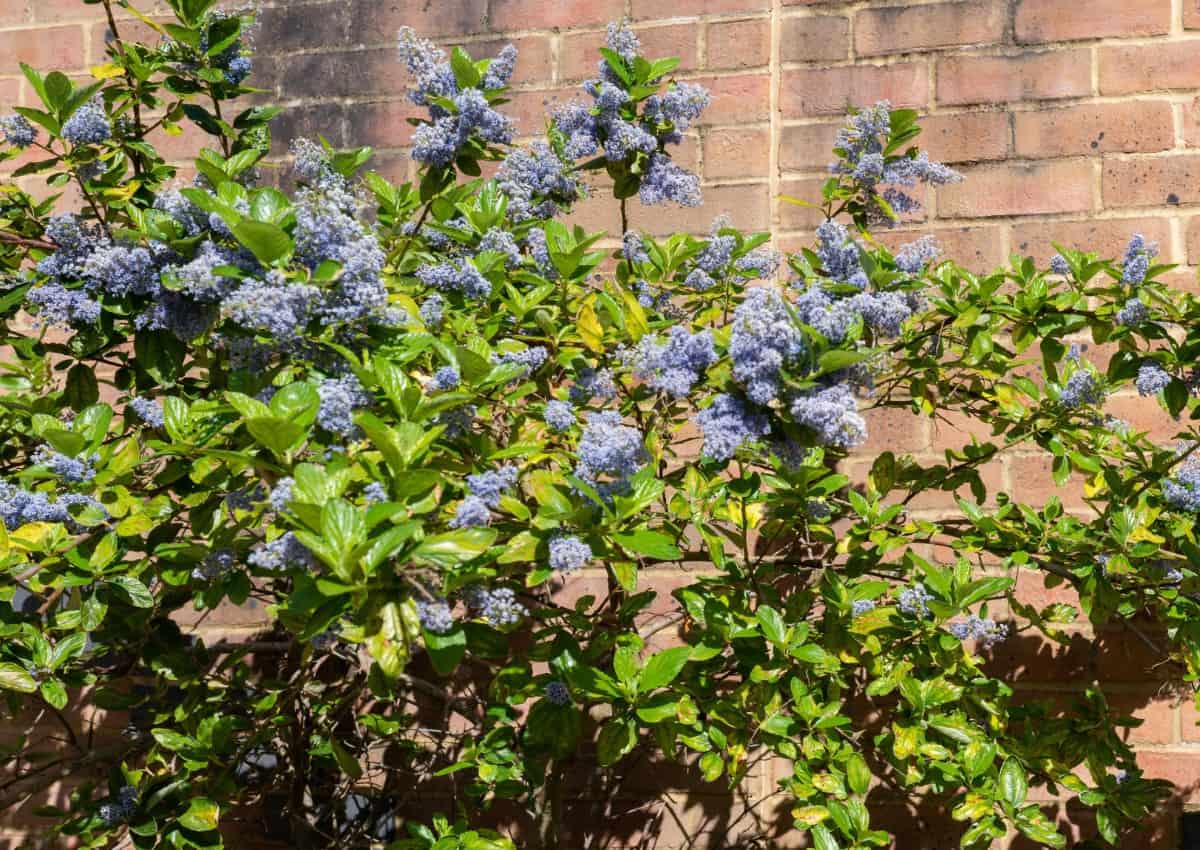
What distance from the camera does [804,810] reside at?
72.4 inches

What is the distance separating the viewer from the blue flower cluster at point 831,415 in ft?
4.24

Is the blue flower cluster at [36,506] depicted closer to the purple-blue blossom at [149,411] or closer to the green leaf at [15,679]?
the purple-blue blossom at [149,411]

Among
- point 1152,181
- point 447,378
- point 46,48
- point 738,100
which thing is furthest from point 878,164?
point 46,48

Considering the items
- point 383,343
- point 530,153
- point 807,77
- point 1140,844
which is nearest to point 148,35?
point 530,153

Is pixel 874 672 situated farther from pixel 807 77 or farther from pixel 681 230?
pixel 807 77

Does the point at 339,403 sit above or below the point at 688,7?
below

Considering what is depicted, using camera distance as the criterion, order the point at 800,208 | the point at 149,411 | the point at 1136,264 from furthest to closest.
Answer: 1. the point at 800,208
2. the point at 1136,264
3. the point at 149,411

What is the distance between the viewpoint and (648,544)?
140 centimetres

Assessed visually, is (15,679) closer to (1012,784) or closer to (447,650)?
(447,650)

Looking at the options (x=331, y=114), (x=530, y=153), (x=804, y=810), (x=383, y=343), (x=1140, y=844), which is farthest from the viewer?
(x=331, y=114)

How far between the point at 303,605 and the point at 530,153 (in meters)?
1.16

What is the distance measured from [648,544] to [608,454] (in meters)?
0.12

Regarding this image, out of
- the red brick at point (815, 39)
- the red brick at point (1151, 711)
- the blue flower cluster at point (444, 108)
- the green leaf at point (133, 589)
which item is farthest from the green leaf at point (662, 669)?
the red brick at point (815, 39)

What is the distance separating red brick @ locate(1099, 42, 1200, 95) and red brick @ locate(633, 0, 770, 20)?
0.74 metres
